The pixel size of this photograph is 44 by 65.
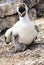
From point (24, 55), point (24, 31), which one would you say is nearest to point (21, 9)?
point (24, 31)

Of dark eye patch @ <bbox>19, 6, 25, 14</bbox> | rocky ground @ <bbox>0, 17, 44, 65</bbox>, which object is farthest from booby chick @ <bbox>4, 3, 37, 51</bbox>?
rocky ground @ <bbox>0, 17, 44, 65</bbox>

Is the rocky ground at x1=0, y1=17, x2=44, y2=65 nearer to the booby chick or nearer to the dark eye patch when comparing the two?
the booby chick

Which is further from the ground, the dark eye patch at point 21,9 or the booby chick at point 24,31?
the dark eye patch at point 21,9

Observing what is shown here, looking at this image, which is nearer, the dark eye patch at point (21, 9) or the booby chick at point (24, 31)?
the dark eye patch at point (21, 9)

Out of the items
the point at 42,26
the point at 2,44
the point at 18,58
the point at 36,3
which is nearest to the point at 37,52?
the point at 18,58

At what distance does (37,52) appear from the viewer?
6.05 m

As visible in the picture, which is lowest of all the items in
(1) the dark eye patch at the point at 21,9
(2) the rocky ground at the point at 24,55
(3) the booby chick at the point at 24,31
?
(2) the rocky ground at the point at 24,55

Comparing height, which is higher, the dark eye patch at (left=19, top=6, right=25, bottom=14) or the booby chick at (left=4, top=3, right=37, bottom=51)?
the dark eye patch at (left=19, top=6, right=25, bottom=14)

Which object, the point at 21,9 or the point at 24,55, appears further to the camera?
the point at 24,55

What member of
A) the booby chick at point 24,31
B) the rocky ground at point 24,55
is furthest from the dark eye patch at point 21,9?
the rocky ground at point 24,55

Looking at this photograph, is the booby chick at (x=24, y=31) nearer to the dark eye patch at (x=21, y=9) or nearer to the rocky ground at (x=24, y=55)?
the dark eye patch at (x=21, y=9)

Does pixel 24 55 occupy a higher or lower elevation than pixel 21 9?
lower

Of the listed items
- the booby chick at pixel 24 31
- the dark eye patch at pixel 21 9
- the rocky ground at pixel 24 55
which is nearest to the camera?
the rocky ground at pixel 24 55

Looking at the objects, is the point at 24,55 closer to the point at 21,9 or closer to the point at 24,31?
the point at 24,31
